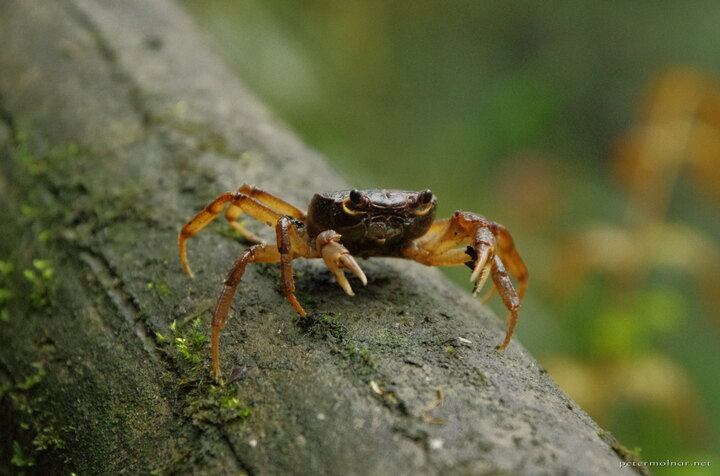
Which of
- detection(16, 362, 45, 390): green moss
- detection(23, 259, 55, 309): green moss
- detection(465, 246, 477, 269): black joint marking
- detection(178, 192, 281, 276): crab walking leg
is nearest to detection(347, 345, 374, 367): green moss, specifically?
detection(465, 246, 477, 269): black joint marking

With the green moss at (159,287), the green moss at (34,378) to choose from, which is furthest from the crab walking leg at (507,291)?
the green moss at (34,378)

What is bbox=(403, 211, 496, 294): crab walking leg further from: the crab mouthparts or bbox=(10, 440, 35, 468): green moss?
bbox=(10, 440, 35, 468): green moss

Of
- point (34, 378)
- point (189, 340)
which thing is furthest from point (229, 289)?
point (34, 378)

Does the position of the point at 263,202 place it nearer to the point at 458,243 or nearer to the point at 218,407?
the point at 458,243

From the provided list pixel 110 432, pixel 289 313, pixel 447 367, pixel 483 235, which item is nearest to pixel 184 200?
pixel 289 313

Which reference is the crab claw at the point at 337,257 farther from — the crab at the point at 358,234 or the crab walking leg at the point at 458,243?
the crab walking leg at the point at 458,243

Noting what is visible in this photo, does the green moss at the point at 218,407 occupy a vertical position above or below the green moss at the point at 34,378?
above
